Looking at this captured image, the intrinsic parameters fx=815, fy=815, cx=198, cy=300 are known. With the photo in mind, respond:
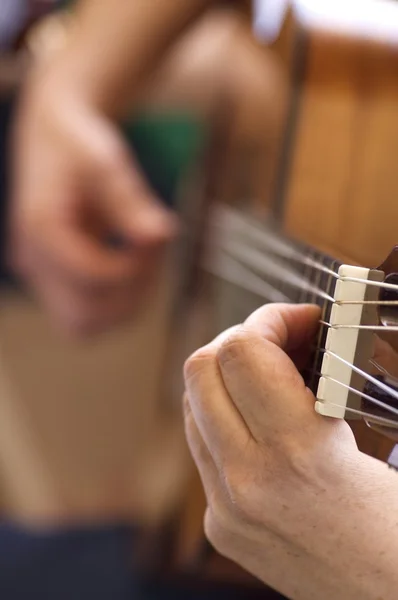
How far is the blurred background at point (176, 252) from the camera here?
525mm

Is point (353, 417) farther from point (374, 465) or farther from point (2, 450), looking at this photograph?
point (2, 450)

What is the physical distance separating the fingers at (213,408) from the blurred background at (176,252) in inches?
2.6

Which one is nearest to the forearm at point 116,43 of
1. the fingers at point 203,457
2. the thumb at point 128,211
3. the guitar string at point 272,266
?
the thumb at point 128,211

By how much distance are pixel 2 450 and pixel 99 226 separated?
0.45m

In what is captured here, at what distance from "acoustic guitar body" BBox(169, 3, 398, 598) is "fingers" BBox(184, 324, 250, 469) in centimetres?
8

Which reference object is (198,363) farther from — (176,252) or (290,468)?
(176,252)

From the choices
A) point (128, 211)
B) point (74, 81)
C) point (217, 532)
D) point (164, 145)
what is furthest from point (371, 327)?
point (164, 145)

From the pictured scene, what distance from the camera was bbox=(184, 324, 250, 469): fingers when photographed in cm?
30

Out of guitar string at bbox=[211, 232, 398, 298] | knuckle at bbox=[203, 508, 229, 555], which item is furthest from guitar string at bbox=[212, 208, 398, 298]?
knuckle at bbox=[203, 508, 229, 555]

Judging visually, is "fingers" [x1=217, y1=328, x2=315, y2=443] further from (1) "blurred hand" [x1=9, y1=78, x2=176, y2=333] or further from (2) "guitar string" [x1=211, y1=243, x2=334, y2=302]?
(1) "blurred hand" [x1=9, y1=78, x2=176, y2=333]

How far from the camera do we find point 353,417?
28 cm

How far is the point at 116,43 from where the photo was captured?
823 millimetres

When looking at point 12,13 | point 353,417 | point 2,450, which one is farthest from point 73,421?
point 353,417

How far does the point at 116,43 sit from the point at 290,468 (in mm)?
637
